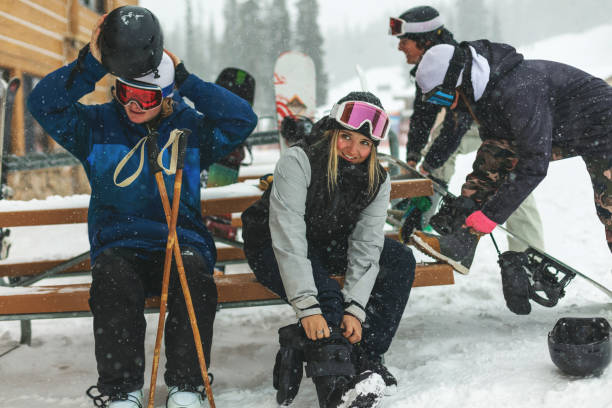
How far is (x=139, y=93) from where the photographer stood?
2664 mm

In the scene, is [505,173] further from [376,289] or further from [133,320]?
[133,320]

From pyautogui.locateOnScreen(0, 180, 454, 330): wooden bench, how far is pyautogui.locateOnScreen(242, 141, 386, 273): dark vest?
0.24m

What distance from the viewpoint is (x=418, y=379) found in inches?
106

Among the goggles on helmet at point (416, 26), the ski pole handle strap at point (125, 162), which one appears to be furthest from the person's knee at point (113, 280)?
the goggles on helmet at point (416, 26)

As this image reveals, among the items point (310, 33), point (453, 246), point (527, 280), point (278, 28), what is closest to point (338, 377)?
point (453, 246)

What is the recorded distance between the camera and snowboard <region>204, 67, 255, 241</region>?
16.8ft

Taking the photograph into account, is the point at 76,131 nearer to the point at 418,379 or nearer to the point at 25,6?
the point at 418,379

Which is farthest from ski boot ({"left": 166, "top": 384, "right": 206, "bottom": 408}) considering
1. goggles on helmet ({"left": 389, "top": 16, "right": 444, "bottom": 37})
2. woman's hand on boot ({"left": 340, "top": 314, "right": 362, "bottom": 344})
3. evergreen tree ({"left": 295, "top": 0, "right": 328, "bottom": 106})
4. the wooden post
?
evergreen tree ({"left": 295, "top": 0, "right": 328, "bottom": 106})

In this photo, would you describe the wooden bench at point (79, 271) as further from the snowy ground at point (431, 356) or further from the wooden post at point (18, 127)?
the wooden post at point (18, 127)

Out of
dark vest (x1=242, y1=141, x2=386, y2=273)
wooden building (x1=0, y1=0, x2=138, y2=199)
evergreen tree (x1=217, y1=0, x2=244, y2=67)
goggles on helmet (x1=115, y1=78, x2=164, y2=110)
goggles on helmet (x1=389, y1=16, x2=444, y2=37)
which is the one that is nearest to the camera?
goggles on helmet (x1=115, y1=78, x2=164, y2=110)

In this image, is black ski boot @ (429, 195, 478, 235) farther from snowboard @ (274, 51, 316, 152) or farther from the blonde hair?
snowboard @ (274, 51, 316, 152)

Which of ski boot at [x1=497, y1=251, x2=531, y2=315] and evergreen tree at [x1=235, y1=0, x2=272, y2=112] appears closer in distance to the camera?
ski boot at [x1=497, y1=251, x2=531, y2=315]

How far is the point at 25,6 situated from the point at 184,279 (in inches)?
262

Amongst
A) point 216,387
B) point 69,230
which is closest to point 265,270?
point 216,387
